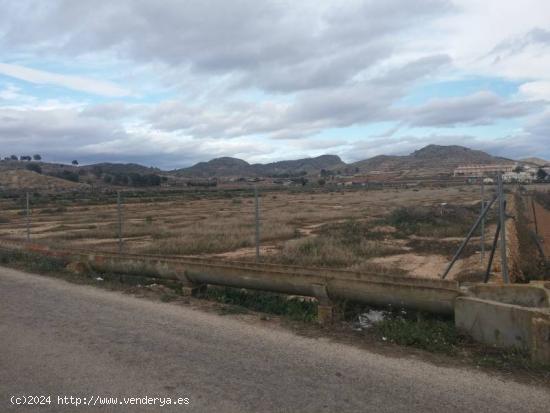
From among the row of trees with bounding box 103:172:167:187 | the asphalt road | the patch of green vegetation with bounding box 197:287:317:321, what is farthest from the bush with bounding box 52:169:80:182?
the asphalt road

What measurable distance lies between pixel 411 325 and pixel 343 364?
54.5 inches

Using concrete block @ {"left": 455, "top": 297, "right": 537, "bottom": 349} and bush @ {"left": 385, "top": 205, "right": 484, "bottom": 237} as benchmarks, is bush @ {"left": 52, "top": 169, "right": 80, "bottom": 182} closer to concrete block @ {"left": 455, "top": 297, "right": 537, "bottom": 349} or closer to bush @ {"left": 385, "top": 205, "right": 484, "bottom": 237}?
bush @ {"left": 385, "top": 205, "right": 484, "bottom": 237}

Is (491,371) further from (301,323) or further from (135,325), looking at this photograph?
(135,325)

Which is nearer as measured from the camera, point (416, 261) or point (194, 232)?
point (416, 261)

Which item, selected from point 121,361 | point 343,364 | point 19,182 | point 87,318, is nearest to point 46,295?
point 87,318

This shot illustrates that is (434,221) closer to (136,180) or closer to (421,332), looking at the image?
(421,332)

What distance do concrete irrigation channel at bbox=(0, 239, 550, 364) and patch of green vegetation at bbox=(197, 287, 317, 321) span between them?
0.26 m

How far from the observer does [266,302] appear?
8148 millimetres

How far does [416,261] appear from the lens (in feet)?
52.1

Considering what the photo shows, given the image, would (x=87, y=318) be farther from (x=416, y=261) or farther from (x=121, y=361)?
(x=416, y=261)

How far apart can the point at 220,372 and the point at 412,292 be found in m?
2.62

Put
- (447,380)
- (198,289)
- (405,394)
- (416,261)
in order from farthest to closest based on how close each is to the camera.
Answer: (416,261) → (198,289) → (447,380) → (405,394)

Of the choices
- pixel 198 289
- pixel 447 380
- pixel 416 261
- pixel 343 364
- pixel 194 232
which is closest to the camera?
pixel 447 380

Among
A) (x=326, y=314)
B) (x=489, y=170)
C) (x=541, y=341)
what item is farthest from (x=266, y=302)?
(x=489, y=170)
